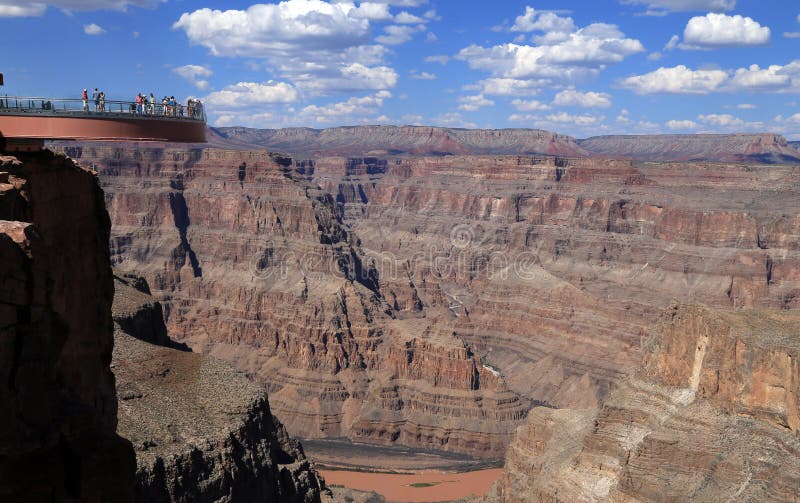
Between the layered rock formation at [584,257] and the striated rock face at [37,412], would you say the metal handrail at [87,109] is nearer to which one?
the striated rock face at [37,412]

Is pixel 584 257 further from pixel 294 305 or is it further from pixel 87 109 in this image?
pixel 87 109

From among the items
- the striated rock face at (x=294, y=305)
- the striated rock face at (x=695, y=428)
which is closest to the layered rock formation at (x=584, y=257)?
the striated rock face at (x=294, y=305)

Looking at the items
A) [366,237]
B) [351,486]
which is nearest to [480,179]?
[366,237]

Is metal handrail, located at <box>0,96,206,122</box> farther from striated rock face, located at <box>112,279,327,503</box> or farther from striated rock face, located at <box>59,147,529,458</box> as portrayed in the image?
striated rock face, located at <box>59,147,529,458</box>

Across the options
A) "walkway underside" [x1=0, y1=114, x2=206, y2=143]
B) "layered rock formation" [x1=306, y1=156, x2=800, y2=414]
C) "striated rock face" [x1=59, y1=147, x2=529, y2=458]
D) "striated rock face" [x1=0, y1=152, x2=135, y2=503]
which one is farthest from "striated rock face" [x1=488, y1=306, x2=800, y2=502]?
"layered rock formation" [x1=306, y1=156, x2=800, y2=414]

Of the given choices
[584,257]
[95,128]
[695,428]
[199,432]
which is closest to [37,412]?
[95,128]
